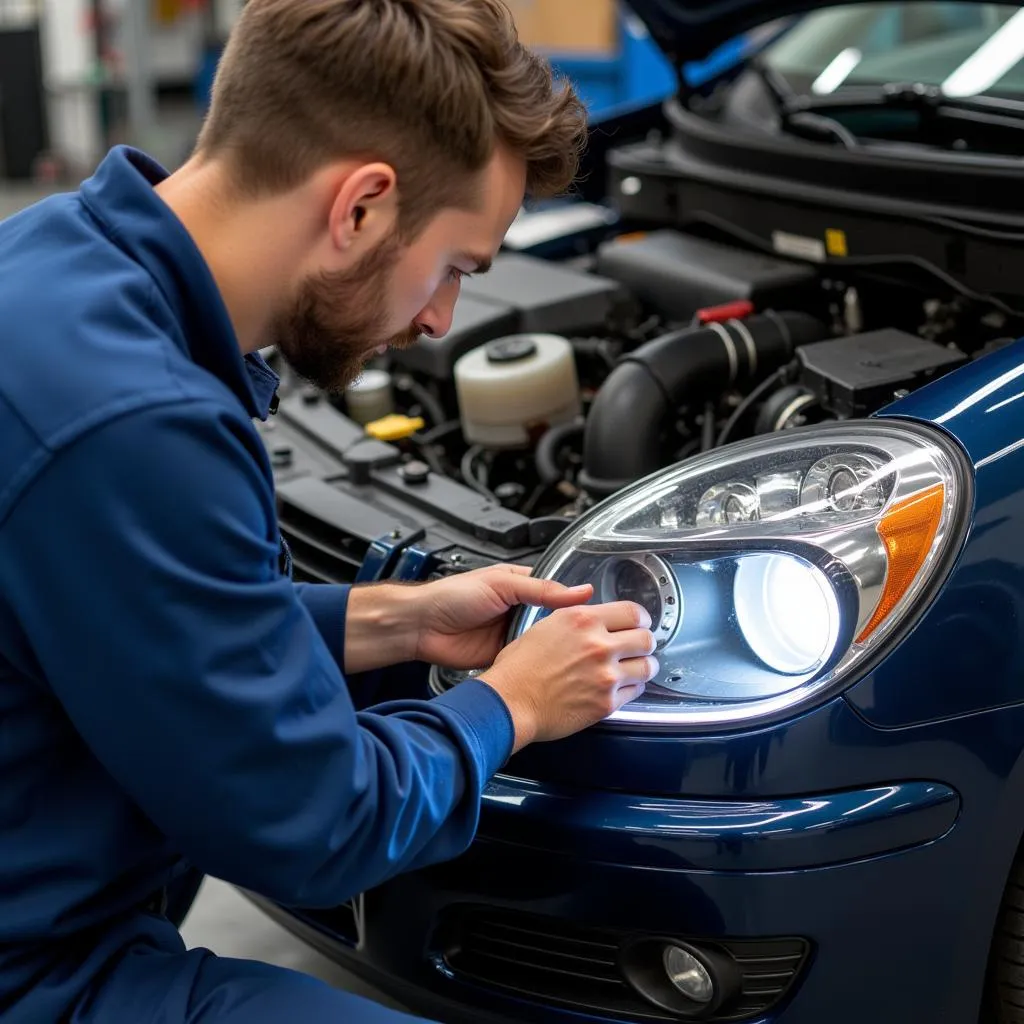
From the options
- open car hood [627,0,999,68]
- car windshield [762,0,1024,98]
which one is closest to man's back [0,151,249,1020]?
open car hood [627,0,999,68]

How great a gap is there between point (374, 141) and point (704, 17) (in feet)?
4.82

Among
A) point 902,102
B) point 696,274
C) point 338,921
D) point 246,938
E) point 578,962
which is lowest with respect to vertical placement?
point 246,938

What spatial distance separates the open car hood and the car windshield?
0.41ft

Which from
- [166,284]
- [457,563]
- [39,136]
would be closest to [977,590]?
[457,563]

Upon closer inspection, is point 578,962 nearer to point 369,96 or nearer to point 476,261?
point 476,261

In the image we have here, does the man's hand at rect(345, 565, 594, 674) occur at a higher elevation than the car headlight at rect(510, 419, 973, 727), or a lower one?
lower

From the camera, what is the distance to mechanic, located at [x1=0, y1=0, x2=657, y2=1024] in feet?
3.31

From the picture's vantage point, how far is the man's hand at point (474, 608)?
4.58 ft

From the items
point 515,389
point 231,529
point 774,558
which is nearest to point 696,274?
point 515,389

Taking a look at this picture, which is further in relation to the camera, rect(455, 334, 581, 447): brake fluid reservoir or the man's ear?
rect(455, 334, 581, 447): brake fluid reservoir

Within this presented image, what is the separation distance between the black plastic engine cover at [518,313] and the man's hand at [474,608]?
750mm

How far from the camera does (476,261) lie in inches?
48.8

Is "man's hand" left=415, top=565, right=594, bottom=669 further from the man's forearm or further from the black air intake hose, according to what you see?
the black air intake hose

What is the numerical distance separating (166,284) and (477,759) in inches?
18.4
